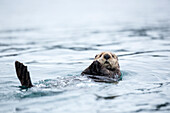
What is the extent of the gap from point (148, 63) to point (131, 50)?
7.28 feet

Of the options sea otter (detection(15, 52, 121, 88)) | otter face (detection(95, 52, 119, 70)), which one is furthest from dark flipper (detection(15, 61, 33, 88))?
otter face (detection(95, 52, 119, 70))

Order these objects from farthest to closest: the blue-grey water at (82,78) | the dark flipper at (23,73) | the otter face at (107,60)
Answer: the otter face at (107,60) → the dark flipper at (23,73) → the blue-grey water at (82,78)

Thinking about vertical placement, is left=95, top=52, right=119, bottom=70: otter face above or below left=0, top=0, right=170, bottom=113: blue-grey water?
above

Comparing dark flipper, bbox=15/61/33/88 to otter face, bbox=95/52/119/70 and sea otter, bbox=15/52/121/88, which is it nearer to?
sea otter, bbox=15/52/121/88

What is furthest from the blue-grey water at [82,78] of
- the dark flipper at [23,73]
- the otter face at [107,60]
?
the otter face at [107,60]

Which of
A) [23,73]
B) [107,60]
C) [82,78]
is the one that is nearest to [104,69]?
[107,60]

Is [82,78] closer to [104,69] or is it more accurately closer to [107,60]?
[104,69]

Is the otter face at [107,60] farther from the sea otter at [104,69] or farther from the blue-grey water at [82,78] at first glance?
the blue-grey water at [82,78]

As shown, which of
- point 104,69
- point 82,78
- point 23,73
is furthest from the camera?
point 104,69

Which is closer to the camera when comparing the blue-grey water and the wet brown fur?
the blue-grey water

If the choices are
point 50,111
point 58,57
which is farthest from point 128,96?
point 58,57

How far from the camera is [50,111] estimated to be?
3.95 meters

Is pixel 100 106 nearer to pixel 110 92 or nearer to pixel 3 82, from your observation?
pixel 110 92

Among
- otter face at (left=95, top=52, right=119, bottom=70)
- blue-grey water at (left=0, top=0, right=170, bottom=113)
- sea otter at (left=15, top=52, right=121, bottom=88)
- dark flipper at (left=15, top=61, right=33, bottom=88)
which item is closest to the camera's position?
blue-grey water at (left=0, top=0, right=170, bottom=113)
